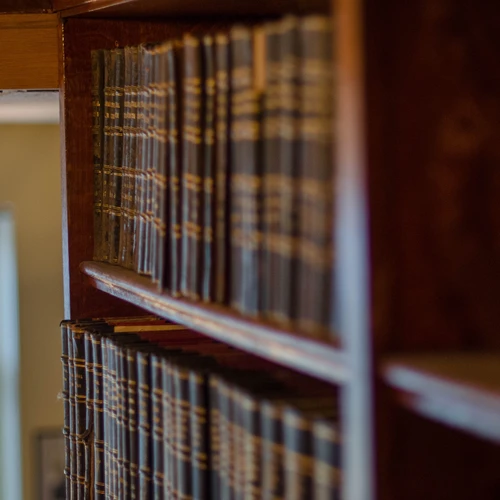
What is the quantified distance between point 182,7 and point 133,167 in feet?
0.83

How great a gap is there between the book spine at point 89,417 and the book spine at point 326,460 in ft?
2.10

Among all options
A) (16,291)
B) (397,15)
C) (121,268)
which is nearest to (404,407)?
(397,15)

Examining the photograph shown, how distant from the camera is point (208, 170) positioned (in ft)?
3.07

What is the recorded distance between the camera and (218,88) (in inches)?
36.0

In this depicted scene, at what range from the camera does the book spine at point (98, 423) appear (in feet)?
4.27

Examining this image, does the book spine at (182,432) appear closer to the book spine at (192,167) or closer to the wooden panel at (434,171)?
the book spine at (192,167)

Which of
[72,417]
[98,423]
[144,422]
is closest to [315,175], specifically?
[144,422]

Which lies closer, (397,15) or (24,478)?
(397,15)

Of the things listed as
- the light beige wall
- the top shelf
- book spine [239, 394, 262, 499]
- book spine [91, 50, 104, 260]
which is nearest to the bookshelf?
book spine [239, 394, 262, 499]

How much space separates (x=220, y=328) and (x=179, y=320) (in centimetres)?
13

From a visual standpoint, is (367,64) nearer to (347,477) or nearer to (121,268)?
(347,477)

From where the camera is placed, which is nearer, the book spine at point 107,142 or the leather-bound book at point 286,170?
the leather-bound book at point 286,170

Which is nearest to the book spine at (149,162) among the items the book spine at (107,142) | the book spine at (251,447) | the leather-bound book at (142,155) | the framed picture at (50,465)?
the leather-bound book at (142,155)

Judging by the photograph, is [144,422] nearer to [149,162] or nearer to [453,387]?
[149,162]
